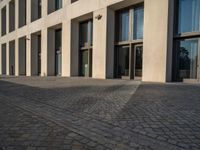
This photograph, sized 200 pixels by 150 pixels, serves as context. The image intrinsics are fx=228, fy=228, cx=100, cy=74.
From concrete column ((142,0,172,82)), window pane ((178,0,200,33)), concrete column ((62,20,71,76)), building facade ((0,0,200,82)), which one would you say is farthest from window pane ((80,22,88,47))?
window pane ((178,0,200,33))

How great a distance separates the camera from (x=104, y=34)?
56.0 ft

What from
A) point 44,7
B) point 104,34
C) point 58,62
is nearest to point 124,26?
point 104,34

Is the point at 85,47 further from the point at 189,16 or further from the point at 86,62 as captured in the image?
the point at 189,16

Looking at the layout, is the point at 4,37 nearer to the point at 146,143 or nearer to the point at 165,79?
the point at 165,79

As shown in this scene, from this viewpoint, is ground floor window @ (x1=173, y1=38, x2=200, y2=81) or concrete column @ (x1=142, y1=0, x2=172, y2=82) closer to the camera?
ground floor window @ (x1=173, y1=38, x2=200, y2=81)

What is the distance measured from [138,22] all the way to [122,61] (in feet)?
10.1

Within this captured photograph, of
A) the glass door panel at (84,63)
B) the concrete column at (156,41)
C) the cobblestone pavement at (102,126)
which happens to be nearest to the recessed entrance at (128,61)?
the concrete column at (156,41)

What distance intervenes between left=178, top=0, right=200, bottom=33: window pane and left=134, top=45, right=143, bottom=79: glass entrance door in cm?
329

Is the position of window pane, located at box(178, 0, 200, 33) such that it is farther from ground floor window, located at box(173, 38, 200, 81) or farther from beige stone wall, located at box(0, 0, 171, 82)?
beige stone wall, located at box(0, 0, 171, 82)

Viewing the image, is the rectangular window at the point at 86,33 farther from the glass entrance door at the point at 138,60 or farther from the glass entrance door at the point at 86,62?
the glass entrance door at the point at 138,60

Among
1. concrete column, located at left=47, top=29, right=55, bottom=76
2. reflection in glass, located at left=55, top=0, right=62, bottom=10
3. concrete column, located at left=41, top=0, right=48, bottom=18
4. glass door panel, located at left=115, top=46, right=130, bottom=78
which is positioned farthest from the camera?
concrete column, located at left=47, top=29, right=55, bottom=76

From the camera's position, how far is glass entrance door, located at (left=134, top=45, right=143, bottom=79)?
15.9 meters

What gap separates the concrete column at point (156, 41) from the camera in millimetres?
12938

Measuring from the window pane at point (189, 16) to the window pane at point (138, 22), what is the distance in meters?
2.97
